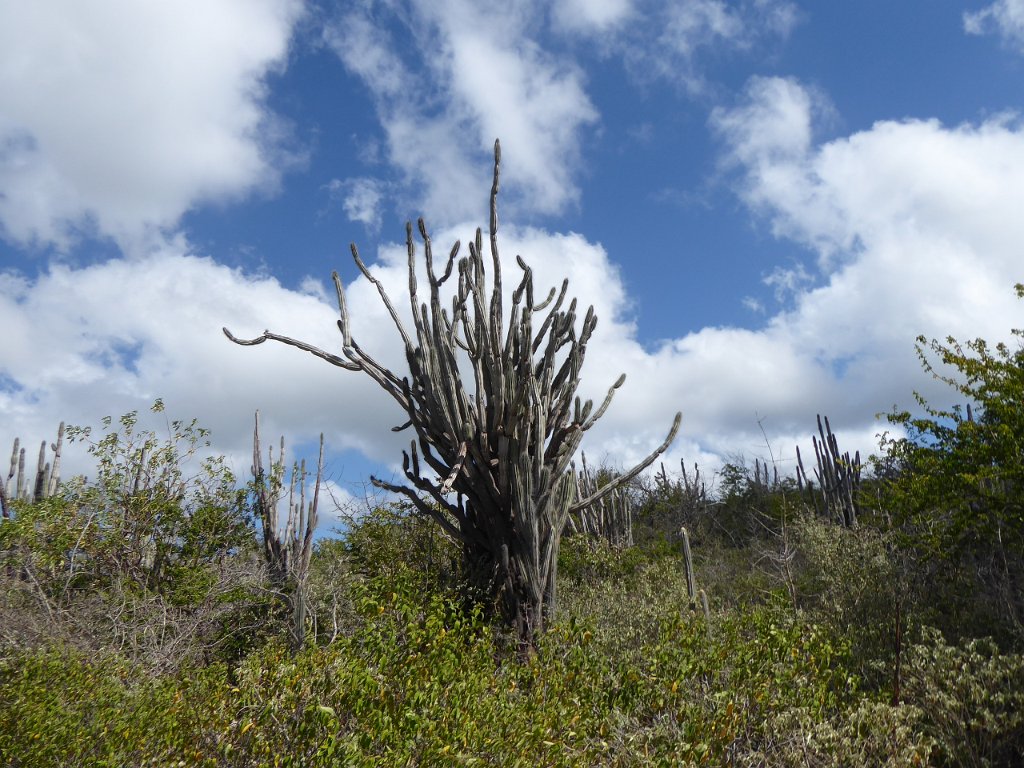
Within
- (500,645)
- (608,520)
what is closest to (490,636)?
(500,645)

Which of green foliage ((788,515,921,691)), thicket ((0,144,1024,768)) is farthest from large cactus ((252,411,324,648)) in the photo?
green foliage ((788,515,921,691))

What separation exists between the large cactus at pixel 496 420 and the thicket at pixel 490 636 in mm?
109

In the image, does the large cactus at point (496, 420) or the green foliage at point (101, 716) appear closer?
the green foliage at point (101, 716)

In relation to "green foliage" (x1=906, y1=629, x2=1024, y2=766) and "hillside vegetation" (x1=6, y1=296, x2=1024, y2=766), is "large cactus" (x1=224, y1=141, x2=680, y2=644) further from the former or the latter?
"green foliage" (x1=906, y1=629, x2=1024, y2=766)

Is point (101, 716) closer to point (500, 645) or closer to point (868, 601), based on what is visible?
point (500, 645)

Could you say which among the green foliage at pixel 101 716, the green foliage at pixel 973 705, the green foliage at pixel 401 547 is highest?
the green foliage at pixel 401 547

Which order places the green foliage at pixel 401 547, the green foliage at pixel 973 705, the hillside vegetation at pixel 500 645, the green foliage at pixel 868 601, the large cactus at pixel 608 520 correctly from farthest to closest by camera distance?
the large cactus at pixel 608 520, the green foliage at pixel 401 547, the green foliage at pixel 868 601, the green foliage at pixel 973 705, the hillside vegetation at pixel 500 645

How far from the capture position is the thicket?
4.04 metres

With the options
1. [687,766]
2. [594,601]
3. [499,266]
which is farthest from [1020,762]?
[499,266]

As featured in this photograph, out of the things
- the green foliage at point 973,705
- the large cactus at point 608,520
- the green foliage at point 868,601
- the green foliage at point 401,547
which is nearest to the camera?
the green foliage at point 973,705

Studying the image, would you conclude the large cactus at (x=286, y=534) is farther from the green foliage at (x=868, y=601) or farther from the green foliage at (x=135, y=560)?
the green foliage at (x=868, y=601)

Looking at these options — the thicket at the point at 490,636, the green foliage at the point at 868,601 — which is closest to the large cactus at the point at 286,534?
the thicket at the point at 490,636

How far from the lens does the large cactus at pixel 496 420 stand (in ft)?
25.4

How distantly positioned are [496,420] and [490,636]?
2.48 metres
